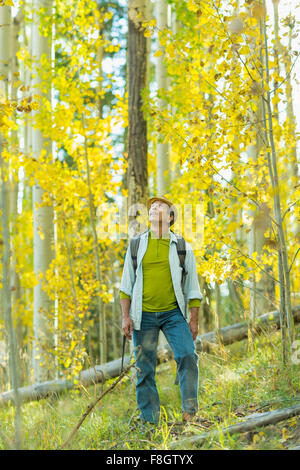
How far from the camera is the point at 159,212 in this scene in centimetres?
380

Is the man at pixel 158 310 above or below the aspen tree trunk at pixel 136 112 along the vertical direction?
below

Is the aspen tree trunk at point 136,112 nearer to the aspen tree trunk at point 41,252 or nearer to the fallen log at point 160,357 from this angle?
the aspen tree trunk at point 41,252

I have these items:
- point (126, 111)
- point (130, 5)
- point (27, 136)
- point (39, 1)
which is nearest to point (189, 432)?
point (126, 111)

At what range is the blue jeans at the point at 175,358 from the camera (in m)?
3.55

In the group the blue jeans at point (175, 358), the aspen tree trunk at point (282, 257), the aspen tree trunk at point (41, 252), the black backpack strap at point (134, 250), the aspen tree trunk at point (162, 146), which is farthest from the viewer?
the aspen tree trunk at point (162, 146)

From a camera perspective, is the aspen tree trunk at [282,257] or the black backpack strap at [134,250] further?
the aspen tree trunk at [282,257]

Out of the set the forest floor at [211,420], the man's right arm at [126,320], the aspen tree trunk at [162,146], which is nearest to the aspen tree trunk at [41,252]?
the aspen tree trunk at [162,146]

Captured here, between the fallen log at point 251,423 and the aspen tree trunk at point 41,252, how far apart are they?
165 inches

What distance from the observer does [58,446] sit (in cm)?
296

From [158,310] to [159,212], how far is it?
75 cm

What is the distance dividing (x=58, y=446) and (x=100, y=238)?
4622mm

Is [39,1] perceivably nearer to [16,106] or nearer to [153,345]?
[16,106]

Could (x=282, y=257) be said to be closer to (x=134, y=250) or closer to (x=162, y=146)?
(x=134, y=250)

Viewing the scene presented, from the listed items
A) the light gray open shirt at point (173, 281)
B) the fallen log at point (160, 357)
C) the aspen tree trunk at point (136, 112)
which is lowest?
the fallen log at point (160, 357)
